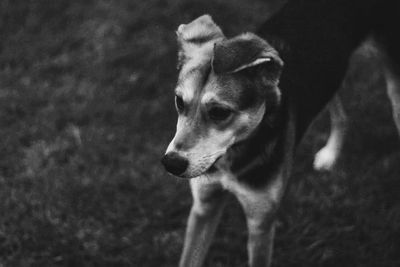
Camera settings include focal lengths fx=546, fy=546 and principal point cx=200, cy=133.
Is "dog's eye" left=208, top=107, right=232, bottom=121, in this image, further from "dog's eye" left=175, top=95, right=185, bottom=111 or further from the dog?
"dog's eye" left=175, top=95, right=185, bottom=111

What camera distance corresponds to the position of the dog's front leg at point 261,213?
3.41 m

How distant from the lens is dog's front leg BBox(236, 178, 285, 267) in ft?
11.2

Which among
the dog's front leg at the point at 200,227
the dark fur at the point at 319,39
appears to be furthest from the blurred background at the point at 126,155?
the dark fur at the point at 319,39

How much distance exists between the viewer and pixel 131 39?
6355mm

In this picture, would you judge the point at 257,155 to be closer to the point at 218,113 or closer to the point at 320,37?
the point at 218,113

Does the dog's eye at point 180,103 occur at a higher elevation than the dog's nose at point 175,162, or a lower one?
higher

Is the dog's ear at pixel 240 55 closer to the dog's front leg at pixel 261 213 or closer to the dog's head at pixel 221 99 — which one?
the dog's head at pixel 221 99

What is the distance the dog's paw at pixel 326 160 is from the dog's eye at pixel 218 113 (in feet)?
6.87

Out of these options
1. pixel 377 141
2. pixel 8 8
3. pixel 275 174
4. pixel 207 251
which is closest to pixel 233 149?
pixel 275 174

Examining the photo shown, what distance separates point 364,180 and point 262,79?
2.09 m

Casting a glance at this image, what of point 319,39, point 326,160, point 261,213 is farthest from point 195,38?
point 326,160

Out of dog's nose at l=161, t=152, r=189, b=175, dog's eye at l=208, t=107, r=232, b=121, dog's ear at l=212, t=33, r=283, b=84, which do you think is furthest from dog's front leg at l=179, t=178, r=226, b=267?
dog's ear at l=212, t=33, r=283, b=84

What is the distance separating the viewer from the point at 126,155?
199 inches

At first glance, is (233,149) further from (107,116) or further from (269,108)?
(107,116)
